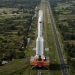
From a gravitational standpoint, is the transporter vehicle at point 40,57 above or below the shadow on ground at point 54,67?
above

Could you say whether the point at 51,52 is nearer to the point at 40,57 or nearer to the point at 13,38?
the point at 40,57

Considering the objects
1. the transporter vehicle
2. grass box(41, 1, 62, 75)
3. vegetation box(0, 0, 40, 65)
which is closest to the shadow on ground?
grass box(41, 1, 62, 75)

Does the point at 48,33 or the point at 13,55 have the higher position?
the point at 48,33

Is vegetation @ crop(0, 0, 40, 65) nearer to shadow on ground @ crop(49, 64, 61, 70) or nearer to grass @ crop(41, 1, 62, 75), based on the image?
grass @ crop(41, 1, 62, 75)

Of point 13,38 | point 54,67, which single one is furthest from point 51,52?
point 13,38

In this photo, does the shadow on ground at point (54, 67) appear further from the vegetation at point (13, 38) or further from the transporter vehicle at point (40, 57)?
the vegetation at point (13, 38)

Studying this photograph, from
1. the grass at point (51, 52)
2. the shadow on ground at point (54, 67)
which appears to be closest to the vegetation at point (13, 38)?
the grass at point (51, 52)

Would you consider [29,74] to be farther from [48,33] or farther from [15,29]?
[15,29]

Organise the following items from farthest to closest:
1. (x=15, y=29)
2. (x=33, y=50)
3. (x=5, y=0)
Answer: (x=5, y=0)
(x=15, y=29)
(x=33, y=50)

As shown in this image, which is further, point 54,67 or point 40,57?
point 54,67

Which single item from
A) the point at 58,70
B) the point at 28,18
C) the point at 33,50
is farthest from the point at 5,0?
the point at 58,70

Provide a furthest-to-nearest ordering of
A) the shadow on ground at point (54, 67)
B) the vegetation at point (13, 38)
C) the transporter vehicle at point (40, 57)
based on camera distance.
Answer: the vegetation at point (13, 38), the shadow on ground at point (54, 67), the transporter vehicle at point (40, 57)
